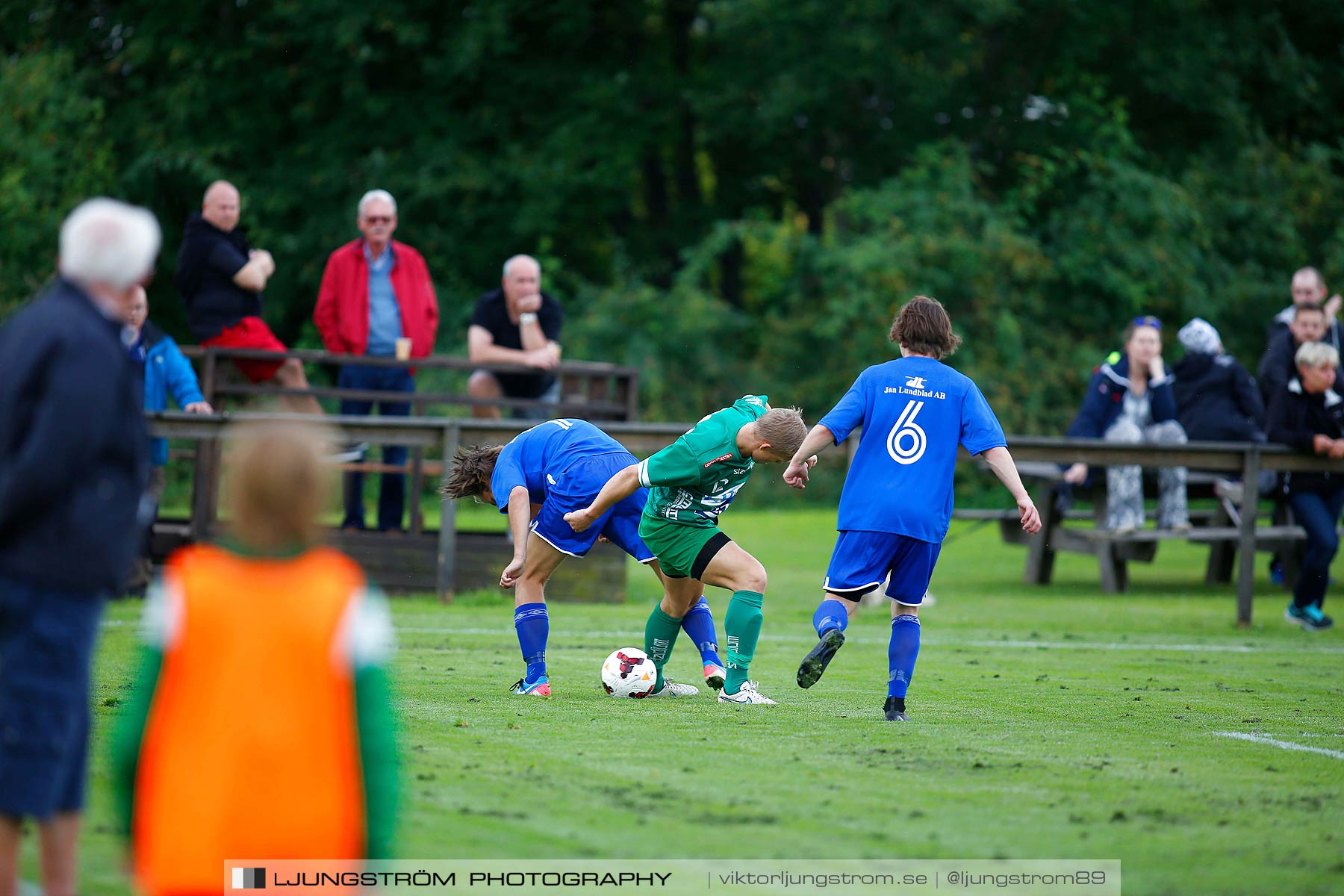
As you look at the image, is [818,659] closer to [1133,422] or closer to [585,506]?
[585,506]

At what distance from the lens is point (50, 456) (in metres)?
3.42

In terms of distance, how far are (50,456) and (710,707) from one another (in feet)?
13.6

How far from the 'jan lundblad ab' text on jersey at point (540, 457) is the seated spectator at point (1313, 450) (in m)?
6.40

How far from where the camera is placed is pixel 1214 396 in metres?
A: 14.0

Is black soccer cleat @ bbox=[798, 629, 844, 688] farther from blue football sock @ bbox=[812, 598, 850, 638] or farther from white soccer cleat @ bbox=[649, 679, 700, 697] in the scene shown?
white soccer cleat @ bbox=[649, 679, 700, 697]

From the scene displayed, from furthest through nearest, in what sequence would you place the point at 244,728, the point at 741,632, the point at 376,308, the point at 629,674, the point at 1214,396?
1. the point at 1214,396
2. the point at 376,308
3. the point at 629,674
4. the point at 741,632
5. the point at 244,728

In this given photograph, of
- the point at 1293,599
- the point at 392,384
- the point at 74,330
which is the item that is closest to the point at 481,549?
the point at 392,384

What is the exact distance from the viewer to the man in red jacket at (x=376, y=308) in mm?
12109

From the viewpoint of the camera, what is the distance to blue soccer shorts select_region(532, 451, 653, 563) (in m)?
7.36

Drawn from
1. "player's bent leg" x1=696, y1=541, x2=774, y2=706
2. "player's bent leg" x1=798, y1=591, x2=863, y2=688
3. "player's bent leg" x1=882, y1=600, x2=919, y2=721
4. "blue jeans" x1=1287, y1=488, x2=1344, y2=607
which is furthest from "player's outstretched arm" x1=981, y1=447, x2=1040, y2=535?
"blue jeans" x1=1287, y1=488, x2=1344, y2=607

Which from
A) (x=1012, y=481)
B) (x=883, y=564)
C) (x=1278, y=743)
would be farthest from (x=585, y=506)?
(x=1278, y=743)

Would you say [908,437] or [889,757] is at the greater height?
[908,437]

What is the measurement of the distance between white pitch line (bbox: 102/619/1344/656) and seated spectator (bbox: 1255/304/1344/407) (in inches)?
104

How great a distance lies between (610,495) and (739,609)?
0.83m
